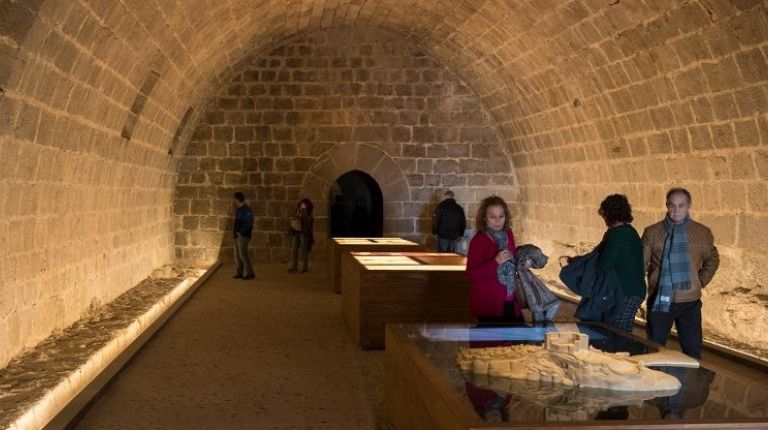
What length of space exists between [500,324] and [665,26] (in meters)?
4.43

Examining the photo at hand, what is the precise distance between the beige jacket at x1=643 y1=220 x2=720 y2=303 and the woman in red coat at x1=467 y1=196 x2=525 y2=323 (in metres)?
0.88

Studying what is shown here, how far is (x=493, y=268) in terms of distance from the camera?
5.18 meters

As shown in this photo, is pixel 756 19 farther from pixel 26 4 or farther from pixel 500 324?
pixel 26 4

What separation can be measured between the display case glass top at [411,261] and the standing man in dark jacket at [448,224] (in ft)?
13.3

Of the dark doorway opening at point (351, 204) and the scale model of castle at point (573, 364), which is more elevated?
the dark doorway opening at point (351, 204)

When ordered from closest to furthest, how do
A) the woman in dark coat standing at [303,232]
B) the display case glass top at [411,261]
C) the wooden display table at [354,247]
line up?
the display case glass top at [411,261] < the wooden display table at [354,247] < the woman in dark coat standing at [303,232]

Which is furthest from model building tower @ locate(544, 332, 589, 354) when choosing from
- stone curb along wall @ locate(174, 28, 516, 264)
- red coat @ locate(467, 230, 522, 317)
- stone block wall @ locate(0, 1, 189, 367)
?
stone curb along wall @ locate(174, 28, 516, 264)

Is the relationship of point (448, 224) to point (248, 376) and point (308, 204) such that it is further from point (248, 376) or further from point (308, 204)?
point (248, 376)

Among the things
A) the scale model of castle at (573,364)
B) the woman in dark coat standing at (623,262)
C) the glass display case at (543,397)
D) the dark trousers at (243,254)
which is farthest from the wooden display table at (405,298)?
the dark trousers at (243,254)

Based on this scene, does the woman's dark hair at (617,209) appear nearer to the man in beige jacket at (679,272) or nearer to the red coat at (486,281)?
the man in beige jacket at (679,272)

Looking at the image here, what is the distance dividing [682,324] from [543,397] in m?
2.60

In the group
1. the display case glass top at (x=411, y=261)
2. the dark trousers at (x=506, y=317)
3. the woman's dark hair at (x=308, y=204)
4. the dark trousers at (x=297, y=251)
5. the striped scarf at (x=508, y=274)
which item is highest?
the woman's dark hair at (x=308, y=204)

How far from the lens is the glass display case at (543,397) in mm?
2830

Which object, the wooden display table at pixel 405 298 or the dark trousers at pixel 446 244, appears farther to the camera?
the dark trousers at pixel 446 244
